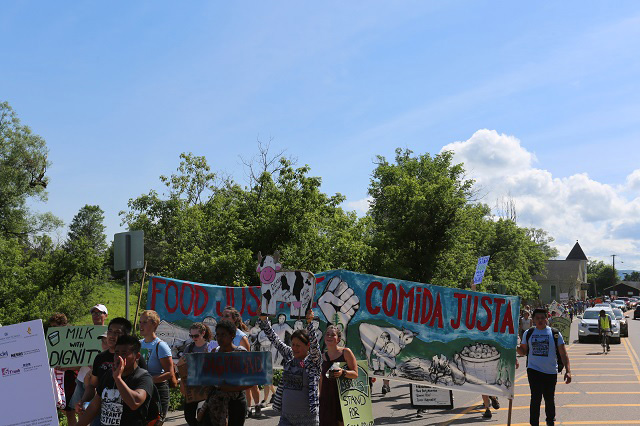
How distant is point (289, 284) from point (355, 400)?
9.20 ft

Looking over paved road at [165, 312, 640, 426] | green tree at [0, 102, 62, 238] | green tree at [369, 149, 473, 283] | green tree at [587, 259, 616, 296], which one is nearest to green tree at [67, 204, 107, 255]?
green tree at [0, 102, 62, 238]

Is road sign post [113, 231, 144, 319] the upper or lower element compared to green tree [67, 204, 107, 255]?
lower

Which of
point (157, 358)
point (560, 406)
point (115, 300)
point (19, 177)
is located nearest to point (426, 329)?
point (560, 406)

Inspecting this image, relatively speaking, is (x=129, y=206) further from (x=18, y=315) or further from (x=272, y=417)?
(x=272, y=417)

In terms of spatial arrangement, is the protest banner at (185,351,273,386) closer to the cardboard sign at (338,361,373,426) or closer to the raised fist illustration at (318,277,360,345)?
the cardboard sign at (338,361,373,426)

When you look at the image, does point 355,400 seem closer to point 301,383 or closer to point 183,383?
point 301,383

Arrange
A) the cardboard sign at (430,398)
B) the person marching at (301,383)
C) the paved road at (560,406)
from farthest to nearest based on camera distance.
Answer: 1. the cardboard sign at (430,398)
2. the paved road at (560,406)
3. the person marching at (301,383)

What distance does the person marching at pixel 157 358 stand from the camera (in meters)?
7.11

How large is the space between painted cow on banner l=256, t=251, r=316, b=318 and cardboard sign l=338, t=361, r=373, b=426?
7.24 ft

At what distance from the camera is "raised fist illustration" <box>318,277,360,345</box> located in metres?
10.4

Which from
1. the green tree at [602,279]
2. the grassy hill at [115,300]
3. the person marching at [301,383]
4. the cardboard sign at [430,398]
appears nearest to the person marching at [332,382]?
the person marching at [301,383]

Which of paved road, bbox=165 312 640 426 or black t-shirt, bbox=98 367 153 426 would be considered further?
paved road, bbox=165 312 640 426

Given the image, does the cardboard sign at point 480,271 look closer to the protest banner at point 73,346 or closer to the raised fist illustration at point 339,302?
the raised fist illustration at point 339,302

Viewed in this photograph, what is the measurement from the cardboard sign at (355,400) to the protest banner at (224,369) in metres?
1.44
